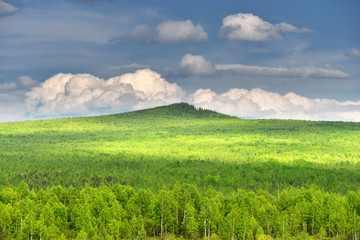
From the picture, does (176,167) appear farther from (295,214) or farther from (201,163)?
(295,214)

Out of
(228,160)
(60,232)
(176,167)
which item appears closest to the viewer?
(60,232)

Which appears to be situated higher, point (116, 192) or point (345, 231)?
point (116, 192)

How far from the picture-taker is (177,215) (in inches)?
4299

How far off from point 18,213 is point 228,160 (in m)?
103

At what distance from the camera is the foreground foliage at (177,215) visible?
98.9 meters

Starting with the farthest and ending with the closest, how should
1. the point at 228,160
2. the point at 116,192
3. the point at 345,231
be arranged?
the point at 228,160 → the point at 116,192 → the point at 345,231

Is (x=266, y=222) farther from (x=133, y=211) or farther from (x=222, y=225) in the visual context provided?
(x=133, y=211)

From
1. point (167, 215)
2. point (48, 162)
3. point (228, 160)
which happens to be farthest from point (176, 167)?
point (167, 215)

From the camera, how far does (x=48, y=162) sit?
17912 centimetres

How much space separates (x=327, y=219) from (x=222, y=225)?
23.8 meters

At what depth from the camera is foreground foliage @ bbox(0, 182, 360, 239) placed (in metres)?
98.9

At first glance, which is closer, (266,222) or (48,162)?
(266,222)

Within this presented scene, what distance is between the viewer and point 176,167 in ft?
559

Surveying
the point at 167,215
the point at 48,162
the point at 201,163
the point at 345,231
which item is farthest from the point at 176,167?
the point at 345,231
